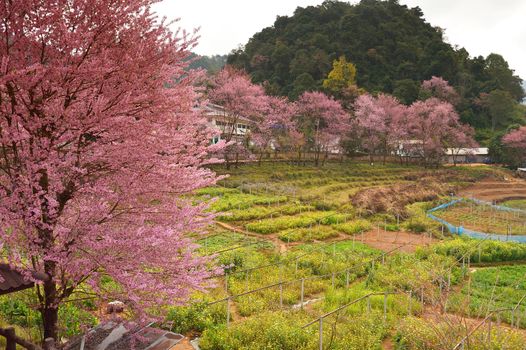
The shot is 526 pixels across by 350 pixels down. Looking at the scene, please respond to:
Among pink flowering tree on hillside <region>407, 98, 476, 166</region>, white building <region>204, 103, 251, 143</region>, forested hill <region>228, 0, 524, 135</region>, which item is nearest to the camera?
white building <region>204, 103, 251, 143</region>

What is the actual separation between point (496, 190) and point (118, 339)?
5243 cm

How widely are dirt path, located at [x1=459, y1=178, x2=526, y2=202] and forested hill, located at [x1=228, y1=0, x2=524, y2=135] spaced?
75.6ft

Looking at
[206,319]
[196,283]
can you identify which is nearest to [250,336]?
[206,319]

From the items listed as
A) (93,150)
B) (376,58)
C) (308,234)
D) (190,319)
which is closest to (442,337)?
(190,319)

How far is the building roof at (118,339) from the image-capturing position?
24.2ft

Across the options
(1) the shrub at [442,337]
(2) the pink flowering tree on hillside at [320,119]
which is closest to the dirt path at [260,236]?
(1) the shrub at [442,337]

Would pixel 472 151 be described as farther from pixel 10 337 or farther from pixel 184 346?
pixel 10 337

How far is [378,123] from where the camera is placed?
58031 mm

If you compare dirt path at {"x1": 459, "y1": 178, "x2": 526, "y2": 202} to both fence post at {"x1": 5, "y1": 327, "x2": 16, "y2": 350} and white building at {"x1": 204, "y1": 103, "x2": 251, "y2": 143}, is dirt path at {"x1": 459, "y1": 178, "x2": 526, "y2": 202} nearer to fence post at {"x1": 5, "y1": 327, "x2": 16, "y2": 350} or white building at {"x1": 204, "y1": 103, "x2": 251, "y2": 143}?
white building at {"x1": 204, "y1": 103, "x2": 251, "y2": 143}

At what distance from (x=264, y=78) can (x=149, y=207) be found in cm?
7445

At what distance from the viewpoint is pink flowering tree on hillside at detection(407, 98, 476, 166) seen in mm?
61156

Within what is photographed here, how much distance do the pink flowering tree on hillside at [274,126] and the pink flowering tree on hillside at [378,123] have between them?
9863 millimetres

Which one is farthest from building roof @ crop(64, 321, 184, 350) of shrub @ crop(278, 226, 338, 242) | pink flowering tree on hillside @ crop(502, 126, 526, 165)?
pink flowering tree on hillside @ crop(502, 126, 526, 165)

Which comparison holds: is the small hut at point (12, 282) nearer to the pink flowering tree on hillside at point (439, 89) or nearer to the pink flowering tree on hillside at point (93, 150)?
the pink flowering tree on hillside at point (93, 150)
